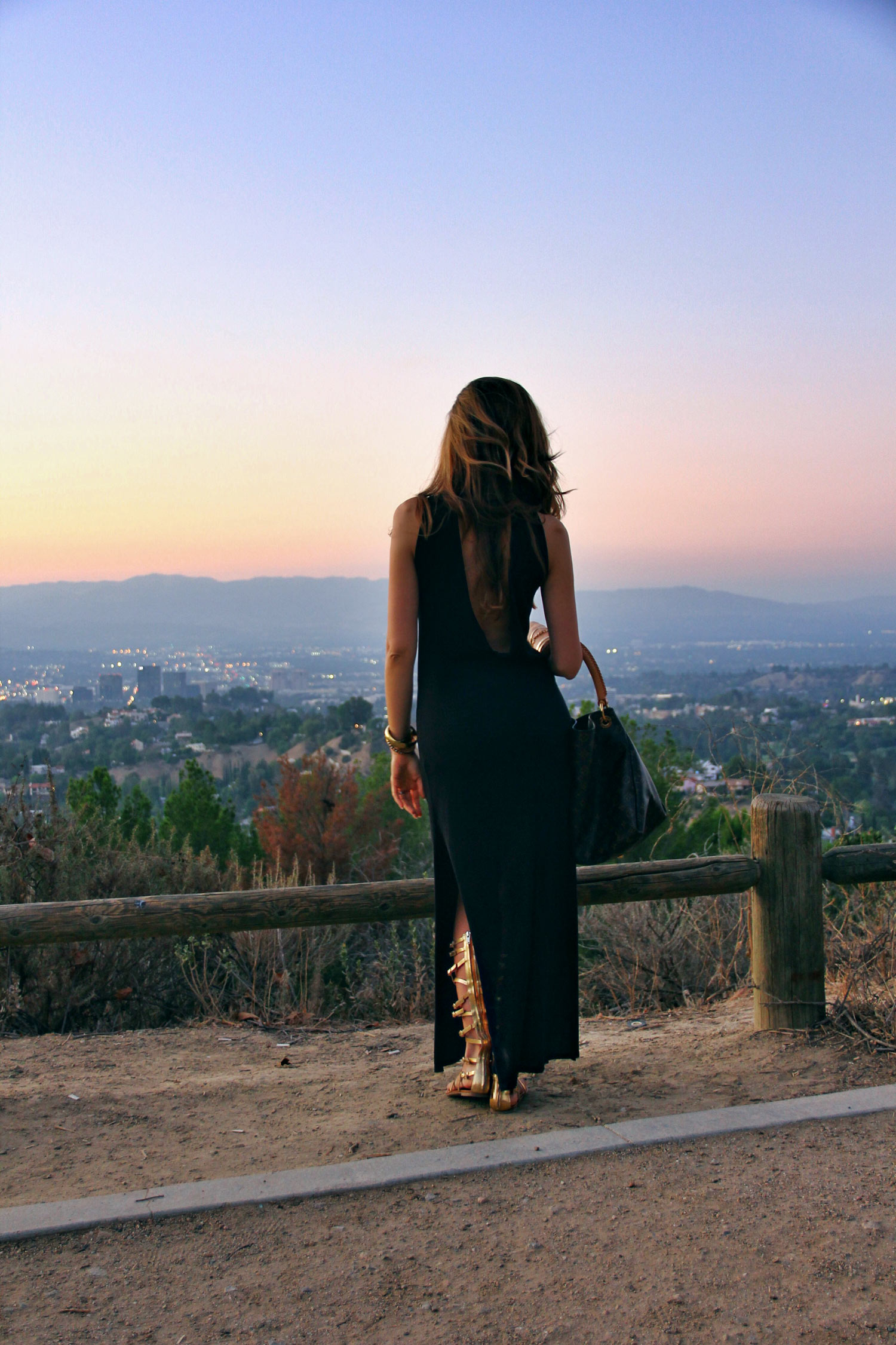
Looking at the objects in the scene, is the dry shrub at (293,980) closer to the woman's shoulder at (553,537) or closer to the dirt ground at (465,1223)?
the dirt ground at (465,1223)

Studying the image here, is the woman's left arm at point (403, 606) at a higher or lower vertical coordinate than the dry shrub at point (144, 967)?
higher

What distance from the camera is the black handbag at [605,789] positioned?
→ 2822 millimetres

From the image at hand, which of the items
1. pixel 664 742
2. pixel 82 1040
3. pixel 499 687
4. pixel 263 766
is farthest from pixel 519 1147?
pixel 263 766

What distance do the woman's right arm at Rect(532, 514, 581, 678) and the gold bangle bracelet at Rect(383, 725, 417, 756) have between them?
451mm

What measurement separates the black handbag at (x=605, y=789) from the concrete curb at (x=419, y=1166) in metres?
0.73

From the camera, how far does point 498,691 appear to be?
2775 millimetres

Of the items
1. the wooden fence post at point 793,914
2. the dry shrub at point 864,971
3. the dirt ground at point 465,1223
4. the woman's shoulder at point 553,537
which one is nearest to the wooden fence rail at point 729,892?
the wooden fence post at point 793,914

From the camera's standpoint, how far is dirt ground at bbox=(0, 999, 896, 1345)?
190 cm

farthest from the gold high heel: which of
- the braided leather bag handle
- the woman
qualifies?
the braided leather bag handle

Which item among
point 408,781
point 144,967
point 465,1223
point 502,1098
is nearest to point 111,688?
point 144,967

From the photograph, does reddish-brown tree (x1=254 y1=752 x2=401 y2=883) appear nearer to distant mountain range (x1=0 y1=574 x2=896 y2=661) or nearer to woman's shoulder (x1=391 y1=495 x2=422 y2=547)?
woman's shoulder (x1=391 y1=495 x2=422 y2=547)

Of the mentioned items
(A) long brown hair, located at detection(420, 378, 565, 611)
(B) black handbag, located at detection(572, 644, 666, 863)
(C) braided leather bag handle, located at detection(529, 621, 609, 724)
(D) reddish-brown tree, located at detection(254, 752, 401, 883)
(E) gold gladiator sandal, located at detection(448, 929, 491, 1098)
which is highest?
(A) long brown hair, located at detection(420, 378, 565, 611)

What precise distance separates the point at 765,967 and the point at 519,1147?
140cm

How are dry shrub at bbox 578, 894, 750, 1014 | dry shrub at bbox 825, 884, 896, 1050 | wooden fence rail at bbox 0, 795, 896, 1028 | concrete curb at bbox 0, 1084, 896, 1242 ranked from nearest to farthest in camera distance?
concrete curb at bbox 0, 1084, 896, 1242
wooden fence rail at bbox 0, 795, 896, 1028
dry shrub at bbox 825, 884, 896, 1050
dry shrub at bbox 578, 894, 750, 1014
